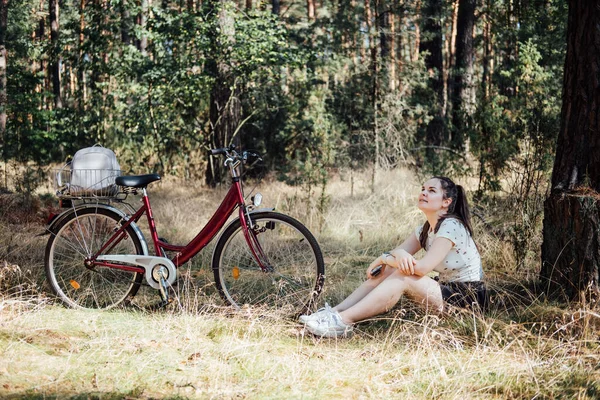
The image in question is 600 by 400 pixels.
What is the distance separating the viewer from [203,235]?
4785 millimetres

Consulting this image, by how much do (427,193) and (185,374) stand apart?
1828 millimetres

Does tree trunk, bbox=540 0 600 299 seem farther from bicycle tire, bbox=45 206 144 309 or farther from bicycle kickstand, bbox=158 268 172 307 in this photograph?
bicycle tire, bbox=45 206 144 309

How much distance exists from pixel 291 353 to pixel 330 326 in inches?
15.7

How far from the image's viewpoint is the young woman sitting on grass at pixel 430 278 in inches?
161

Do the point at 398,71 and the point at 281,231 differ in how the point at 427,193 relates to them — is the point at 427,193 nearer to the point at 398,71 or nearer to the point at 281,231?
the point at 281,231

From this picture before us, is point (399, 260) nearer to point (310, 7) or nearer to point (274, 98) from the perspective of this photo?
point (274, 98)

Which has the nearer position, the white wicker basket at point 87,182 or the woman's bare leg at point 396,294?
the woman's bare leg at point 396,294

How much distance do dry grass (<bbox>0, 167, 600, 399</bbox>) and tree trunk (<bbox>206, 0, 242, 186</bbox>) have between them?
578 centimetres

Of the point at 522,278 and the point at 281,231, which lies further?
the point at 281,231

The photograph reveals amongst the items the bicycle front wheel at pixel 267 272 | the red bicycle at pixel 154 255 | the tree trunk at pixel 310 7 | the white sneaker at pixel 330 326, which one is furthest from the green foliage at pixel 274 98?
the tree trunk at pixel 310 7

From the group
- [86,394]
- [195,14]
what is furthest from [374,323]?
[195,14]

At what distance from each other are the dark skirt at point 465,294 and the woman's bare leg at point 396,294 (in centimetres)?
7

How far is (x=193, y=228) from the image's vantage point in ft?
24.8

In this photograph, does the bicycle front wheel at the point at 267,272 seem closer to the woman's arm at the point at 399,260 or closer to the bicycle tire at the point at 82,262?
the woman's arm at the point at 399,260
